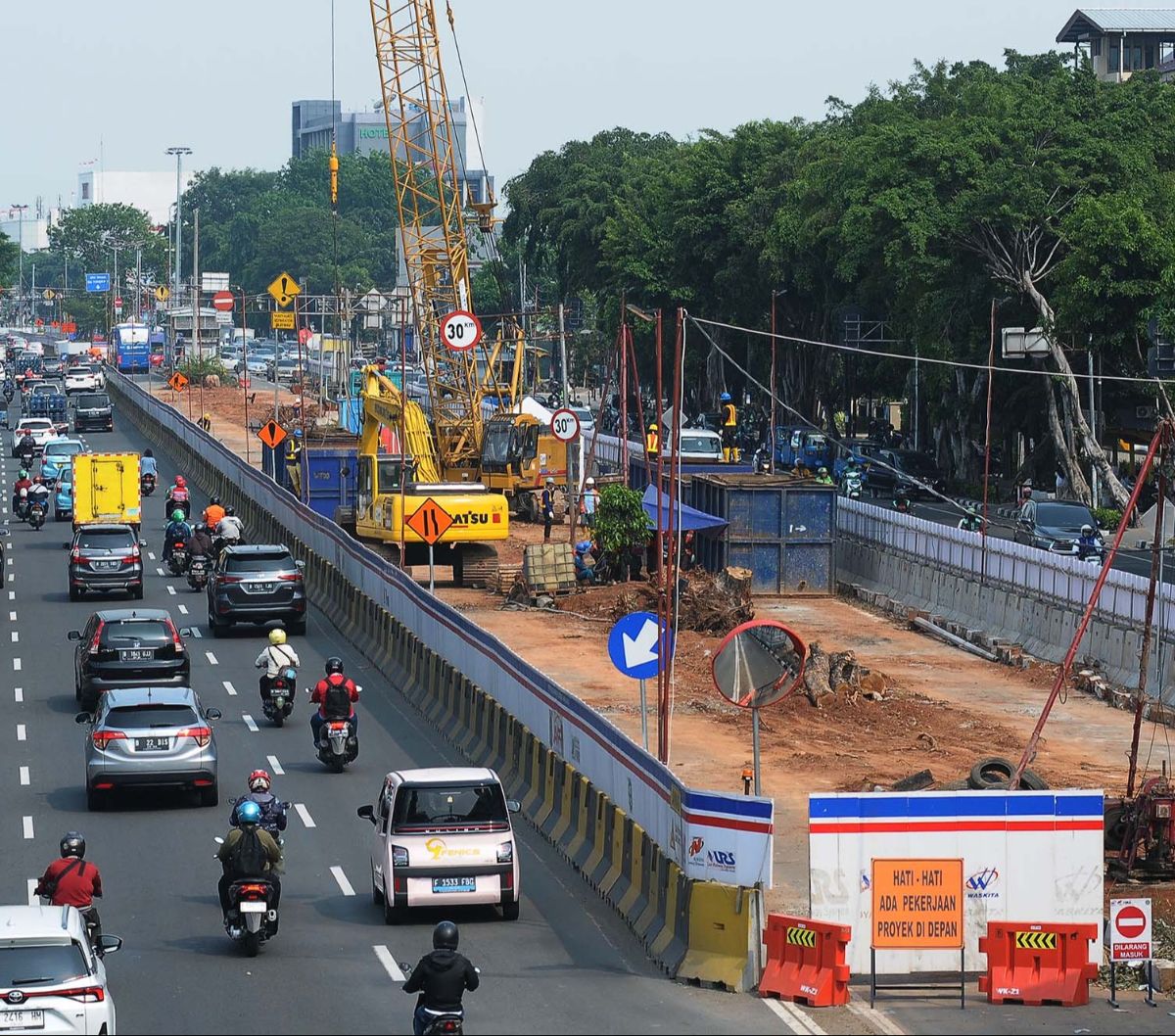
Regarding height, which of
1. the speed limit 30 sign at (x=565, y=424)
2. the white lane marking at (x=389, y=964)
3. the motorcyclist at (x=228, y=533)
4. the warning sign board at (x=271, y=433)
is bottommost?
the white lane marking at (x=389, y=964)

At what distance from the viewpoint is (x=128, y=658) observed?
33.0m

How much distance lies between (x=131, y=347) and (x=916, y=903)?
454ft

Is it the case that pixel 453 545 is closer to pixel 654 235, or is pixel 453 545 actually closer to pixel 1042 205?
pixel 1042 205

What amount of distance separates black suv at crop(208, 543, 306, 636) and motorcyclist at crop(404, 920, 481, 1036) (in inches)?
1046

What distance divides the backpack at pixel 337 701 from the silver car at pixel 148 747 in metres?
2.64

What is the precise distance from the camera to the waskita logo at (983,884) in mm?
18250

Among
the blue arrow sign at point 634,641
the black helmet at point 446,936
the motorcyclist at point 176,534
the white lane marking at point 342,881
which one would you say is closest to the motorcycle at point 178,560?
the motorcyclist at point 176,534

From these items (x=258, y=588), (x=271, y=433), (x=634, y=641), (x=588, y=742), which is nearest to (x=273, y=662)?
A: (x=258, y=588)

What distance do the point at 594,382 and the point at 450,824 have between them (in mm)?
114670

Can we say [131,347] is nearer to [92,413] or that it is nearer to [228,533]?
[92,413]

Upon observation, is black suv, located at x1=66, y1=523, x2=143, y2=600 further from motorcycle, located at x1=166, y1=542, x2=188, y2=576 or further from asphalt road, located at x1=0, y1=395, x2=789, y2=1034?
asphalt road, located at x1=0, y1=395, x2=789, y2=1034

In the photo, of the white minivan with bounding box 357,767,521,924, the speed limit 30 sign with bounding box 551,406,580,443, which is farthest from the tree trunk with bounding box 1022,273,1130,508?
the white minivan with bounding box 357,767,521,924

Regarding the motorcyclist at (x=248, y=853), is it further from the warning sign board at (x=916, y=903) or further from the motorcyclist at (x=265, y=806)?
the warning sign board at (x=916, y=903)

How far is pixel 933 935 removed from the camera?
18.2 metres
